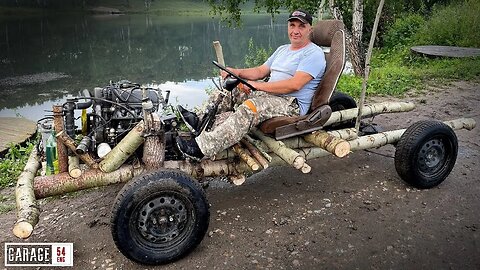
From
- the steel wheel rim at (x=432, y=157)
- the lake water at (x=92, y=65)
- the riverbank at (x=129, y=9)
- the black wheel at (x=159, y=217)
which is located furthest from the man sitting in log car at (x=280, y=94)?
the riverbank at (x=129, y=9)

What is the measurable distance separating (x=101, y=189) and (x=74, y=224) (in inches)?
31.9

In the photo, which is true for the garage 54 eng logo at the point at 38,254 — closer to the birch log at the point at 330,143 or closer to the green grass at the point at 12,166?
the green grass at the point at 12,166

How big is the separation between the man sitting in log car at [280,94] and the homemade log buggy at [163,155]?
0.15 metres

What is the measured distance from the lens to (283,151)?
12.9 feet

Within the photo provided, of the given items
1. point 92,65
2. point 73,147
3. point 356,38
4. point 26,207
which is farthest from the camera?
point 92,65

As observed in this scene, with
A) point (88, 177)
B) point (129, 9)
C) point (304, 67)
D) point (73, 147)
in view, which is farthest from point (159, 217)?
point (129, 9)

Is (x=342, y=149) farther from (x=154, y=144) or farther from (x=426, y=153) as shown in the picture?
(x=154, y=144)

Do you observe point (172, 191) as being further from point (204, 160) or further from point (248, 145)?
point (248, 145)

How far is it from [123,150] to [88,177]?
0.39 m

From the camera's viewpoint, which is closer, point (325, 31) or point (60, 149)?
point (60, 149)

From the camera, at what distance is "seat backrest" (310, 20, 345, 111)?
14.3ft

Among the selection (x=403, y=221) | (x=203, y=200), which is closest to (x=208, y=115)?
(x=203, y=200)

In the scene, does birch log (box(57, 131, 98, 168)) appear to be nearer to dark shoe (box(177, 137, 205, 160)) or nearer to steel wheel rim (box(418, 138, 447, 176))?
dark shoe (box(177, 137, 205, 160))

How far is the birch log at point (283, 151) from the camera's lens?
3.78 m
